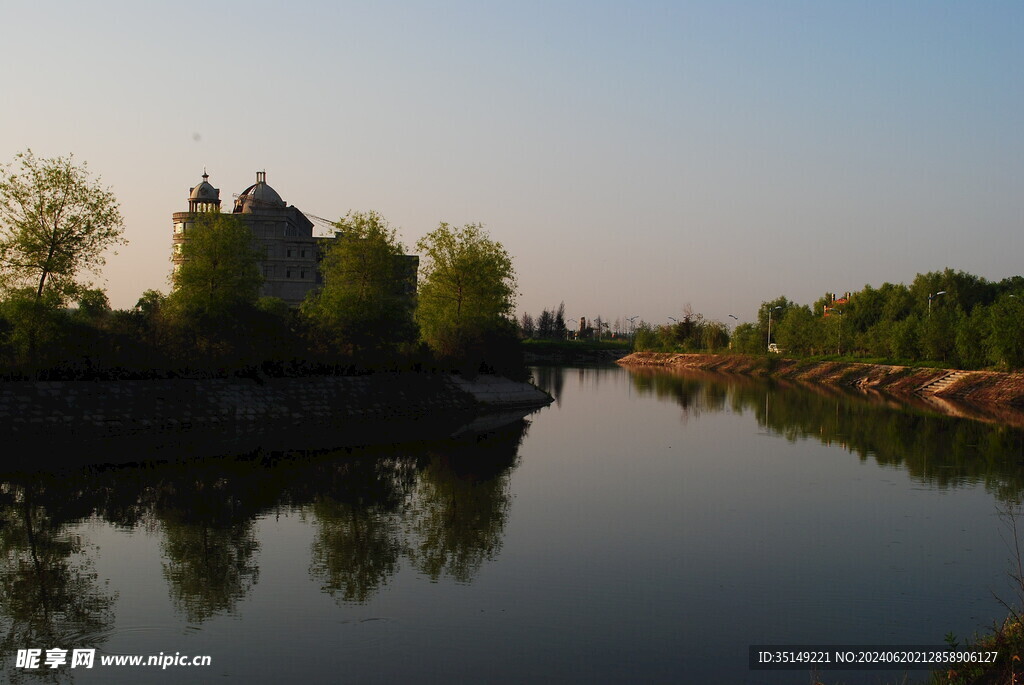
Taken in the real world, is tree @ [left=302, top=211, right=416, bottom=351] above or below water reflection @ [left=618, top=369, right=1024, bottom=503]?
above

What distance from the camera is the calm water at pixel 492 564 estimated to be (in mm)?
10312

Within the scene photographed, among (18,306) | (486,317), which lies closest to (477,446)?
(18,306)

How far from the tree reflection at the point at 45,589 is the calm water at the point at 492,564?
5 cm

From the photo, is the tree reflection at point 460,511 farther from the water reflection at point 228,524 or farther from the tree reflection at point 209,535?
the tree reflection at point 209,535

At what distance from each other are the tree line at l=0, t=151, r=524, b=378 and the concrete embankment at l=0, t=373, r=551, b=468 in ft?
2.93

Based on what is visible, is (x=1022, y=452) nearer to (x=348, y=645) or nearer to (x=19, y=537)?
(x=348, y=645)

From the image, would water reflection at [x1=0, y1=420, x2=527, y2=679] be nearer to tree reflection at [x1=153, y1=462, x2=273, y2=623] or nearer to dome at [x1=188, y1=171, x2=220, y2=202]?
tree reflection at [x1=153, y1=462, x2=273, y2=623]

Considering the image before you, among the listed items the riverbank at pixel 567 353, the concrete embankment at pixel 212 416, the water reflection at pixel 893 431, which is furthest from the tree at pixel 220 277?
the riverbank at pixel 567 353

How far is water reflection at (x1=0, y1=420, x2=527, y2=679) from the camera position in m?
11.8

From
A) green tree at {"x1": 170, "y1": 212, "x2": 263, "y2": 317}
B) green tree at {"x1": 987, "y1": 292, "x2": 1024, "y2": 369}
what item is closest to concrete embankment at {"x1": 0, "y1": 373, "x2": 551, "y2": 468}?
green tree at {"x1": 170, "y1": 212, "x2": 263, "y2": 317}

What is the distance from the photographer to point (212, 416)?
31578 millimetres

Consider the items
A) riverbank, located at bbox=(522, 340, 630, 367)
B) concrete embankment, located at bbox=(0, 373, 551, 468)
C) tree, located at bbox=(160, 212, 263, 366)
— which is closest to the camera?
concrete embankment, located at bbox=(0, 373, 551, 468)

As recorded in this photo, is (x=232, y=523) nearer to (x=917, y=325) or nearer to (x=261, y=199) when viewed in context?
(x=917, y=325)

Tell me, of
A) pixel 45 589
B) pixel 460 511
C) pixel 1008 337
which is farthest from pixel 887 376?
pixel 45 589
